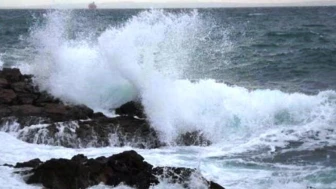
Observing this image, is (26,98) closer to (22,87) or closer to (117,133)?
(22,87)

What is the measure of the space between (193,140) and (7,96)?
411cm

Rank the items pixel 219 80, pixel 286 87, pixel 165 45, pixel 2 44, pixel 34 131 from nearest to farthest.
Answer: pixel 34 131, pixel 165 45, pixel 286 87, pixel 219 80, pixel 2 44

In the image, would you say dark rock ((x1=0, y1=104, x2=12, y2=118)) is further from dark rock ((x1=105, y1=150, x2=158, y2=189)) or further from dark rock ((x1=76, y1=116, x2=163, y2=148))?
dark rock ((x1=105, y1=150, x2=158, y2=189))

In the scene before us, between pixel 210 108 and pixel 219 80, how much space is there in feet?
17.2

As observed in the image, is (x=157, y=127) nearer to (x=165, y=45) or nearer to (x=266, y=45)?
(x=165, y=45)

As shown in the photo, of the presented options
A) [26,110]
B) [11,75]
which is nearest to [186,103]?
[26,110]

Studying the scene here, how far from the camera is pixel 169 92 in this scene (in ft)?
39.0

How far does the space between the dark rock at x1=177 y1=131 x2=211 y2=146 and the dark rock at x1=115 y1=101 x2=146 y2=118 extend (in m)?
1.15

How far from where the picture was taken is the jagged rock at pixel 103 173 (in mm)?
6797

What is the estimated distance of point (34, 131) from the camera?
31.4 feet

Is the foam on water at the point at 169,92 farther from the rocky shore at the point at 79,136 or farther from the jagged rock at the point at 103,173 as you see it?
the jagged rock at the point at 103,173

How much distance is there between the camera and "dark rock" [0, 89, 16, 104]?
10953 mm

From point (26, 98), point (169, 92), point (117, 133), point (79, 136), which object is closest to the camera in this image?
point (79, 136)

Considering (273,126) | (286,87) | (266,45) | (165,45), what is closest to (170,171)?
(273,126)
